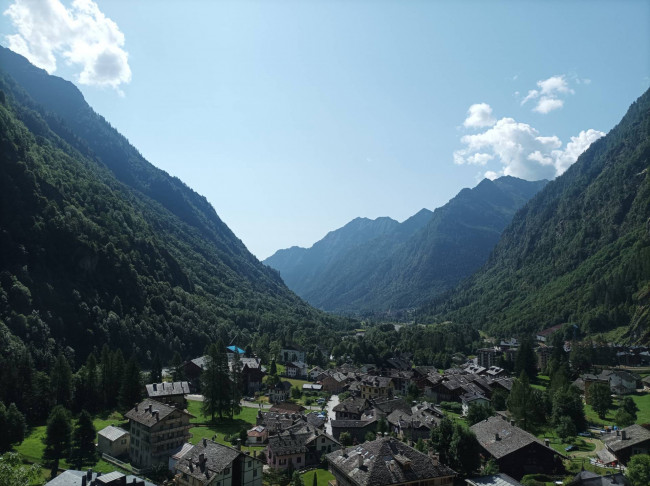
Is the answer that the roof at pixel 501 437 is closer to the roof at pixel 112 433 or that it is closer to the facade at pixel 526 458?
the facade at pixel 526 458

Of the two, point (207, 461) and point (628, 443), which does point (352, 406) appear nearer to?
point (207, 461)

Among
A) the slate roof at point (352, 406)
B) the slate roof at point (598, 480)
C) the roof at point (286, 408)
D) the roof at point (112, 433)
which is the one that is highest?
the slate roof at point (598, 480)

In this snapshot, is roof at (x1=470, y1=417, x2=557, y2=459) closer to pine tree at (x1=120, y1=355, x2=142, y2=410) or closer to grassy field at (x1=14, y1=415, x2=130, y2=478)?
grassy field at (x1=14, y1=415, x2=130, y2=478)

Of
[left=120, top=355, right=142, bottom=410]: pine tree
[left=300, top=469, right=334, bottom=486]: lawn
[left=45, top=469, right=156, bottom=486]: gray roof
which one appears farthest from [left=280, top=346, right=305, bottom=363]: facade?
[left=45, top=469, right=156, bottom=486]: gray roof

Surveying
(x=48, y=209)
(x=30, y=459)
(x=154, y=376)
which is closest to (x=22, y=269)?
(x=48, y=209)

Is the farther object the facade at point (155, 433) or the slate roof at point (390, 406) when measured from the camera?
the slate roof at point (390, 406)

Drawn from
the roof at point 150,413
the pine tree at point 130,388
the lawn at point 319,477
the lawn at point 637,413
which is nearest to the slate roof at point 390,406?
the lawn at point 319,477
